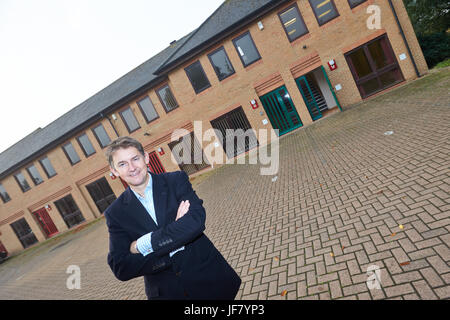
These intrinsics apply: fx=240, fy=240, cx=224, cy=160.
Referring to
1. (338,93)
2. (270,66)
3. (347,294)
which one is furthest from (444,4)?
(347,294)

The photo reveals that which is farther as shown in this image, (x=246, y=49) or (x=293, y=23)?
(x=246, y=49)

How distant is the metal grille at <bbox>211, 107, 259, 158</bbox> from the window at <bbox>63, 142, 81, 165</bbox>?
34.2 feet

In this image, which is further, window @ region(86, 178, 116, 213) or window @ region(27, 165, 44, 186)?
window @ region(27, 165, 44, 186)

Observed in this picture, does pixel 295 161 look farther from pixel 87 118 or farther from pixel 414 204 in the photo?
pixel 87 118

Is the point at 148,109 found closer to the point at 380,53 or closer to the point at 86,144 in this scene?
the point at 86,144

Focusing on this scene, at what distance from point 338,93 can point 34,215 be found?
23195mm

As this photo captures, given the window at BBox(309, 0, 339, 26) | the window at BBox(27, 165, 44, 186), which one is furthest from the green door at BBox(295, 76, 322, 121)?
the window at BBox(27, 165, 44, 186)

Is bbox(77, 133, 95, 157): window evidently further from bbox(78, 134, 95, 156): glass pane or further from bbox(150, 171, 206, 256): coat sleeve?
bbox(150, 171, 206, 256): coat sleeve

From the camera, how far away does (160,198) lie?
2033 millimetres

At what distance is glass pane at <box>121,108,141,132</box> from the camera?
15774 millimetres

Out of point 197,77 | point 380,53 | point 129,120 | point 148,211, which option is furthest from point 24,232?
point 380,53

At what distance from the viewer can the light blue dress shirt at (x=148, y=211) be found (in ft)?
6.07

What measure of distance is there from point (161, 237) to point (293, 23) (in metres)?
13.9

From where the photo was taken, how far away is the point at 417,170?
15.1ft
